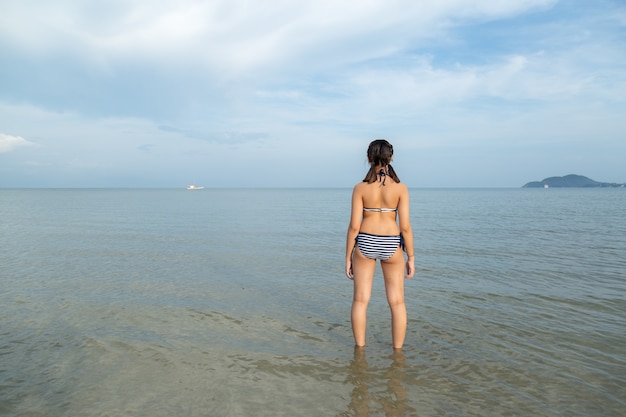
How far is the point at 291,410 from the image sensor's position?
178 inches

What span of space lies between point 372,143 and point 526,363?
12.5ft

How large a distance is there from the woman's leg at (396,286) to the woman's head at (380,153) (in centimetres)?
127

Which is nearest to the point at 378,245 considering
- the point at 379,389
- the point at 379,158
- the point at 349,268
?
the point at 349,268

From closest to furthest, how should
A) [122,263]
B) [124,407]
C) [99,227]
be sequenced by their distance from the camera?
1. [124,407]
2. [122,263]
3. [99,227]

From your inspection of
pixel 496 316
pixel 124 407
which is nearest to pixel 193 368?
pixel 124 407

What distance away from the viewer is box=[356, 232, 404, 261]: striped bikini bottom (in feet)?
18.3

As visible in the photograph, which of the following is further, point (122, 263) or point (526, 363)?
point (122, 263)

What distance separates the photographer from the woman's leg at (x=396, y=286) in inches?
226

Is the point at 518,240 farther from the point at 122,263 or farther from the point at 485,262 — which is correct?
the point at 122,263

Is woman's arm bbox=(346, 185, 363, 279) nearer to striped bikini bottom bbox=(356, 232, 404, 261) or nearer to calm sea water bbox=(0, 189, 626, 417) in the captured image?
striped bikini bottom bbox=(356, 232, 404, 261)

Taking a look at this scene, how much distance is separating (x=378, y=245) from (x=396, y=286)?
0.74 meters

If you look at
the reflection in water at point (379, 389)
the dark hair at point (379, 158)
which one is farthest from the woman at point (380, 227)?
the reflection in water at point (379, 389)

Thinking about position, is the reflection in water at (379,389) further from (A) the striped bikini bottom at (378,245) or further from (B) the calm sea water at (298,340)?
(A) the striped bikini bottom at (378,245)

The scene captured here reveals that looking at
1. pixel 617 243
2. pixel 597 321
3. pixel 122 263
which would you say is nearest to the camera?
pixel 597 321
